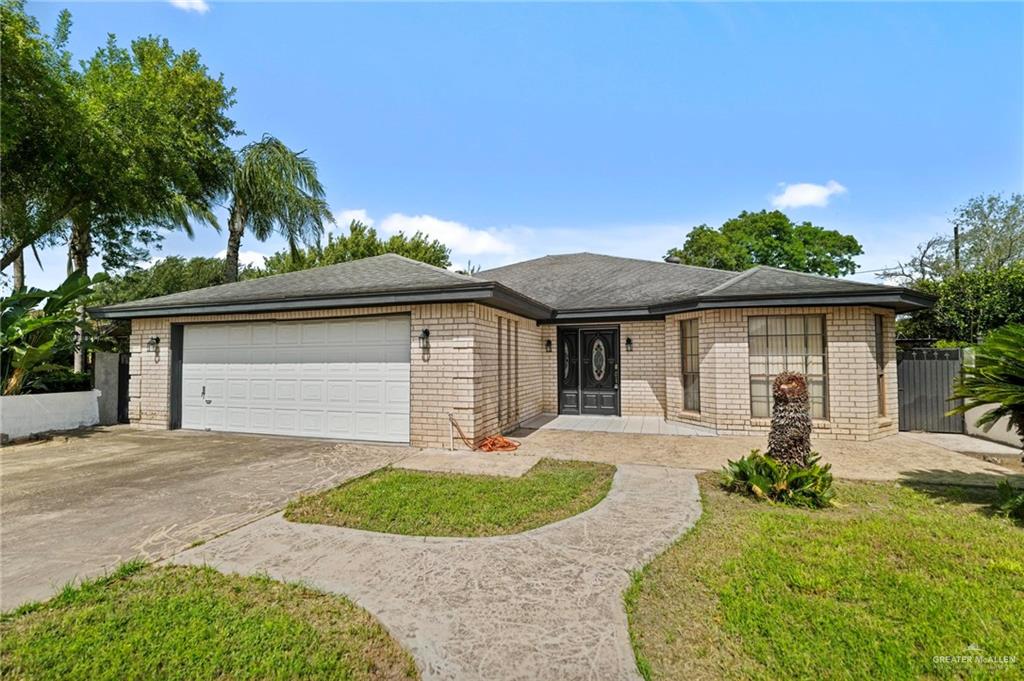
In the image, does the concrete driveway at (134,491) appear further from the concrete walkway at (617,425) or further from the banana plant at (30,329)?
the concrete walkway at (617,425)

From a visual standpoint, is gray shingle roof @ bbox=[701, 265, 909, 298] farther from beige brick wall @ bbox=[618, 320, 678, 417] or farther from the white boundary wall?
the white boundary wall

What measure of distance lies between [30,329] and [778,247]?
130ft

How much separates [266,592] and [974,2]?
39.3 ft

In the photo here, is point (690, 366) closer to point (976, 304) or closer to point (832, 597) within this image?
point (832, 597)

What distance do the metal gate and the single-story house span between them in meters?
0.71

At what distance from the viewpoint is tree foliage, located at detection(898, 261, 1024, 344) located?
11391mm

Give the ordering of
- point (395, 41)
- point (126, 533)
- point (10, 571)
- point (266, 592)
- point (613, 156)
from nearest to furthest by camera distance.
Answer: point (266, 592), point (10, 571), point (126, 533), point (395, 41), point (613, 156)

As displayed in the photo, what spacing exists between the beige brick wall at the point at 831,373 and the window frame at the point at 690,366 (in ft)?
0.95

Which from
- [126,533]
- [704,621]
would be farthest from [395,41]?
[704,621]

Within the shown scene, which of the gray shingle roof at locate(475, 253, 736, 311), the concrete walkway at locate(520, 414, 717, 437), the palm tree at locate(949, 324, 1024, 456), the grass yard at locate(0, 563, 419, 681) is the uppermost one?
the gray shingle roof at locate(475, 253, 736, 311)

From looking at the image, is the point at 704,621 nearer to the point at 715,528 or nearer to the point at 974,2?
the point at 715,528

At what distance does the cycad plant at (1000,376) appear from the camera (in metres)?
4.43

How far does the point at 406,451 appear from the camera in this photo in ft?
24.9

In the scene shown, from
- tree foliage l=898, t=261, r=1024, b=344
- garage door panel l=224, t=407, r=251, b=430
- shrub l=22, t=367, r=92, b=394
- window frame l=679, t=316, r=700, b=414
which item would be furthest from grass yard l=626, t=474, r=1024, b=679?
shrub l=22, t=367, r=92, b=394
